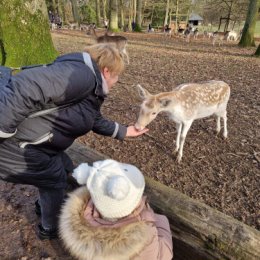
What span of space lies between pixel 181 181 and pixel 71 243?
7.67ft

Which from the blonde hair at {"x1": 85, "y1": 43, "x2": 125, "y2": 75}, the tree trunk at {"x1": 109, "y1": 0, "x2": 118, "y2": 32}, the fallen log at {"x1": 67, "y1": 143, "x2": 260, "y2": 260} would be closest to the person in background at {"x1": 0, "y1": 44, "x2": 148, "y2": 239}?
the blonde hair at {"x1": 85, "y1": 43, "x2": 125, "y2": 75}

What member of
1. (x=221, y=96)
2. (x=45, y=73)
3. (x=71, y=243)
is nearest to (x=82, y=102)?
(x=45, y=73)

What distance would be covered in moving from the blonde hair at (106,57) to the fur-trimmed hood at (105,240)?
1.20 metres

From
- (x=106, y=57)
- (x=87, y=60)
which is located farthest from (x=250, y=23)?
(x=87, y=60)

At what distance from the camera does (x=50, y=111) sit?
228 centimetres

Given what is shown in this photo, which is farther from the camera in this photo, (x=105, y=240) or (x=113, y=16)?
(x=113, y=16)

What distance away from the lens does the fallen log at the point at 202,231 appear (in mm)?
2250

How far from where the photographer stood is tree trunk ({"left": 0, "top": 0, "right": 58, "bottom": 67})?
20.6ft

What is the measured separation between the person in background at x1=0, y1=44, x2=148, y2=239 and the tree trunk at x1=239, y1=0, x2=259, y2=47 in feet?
48.3

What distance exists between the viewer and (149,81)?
8.09 meters

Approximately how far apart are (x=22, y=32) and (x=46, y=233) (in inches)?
194

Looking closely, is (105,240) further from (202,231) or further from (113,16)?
(113,16)

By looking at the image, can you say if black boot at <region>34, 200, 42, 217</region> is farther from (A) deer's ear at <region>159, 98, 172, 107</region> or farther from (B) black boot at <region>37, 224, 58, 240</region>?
(A) deer's ear at <region>159, 98, 172, 107</region>

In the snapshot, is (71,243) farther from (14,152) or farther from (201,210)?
(201,210)
